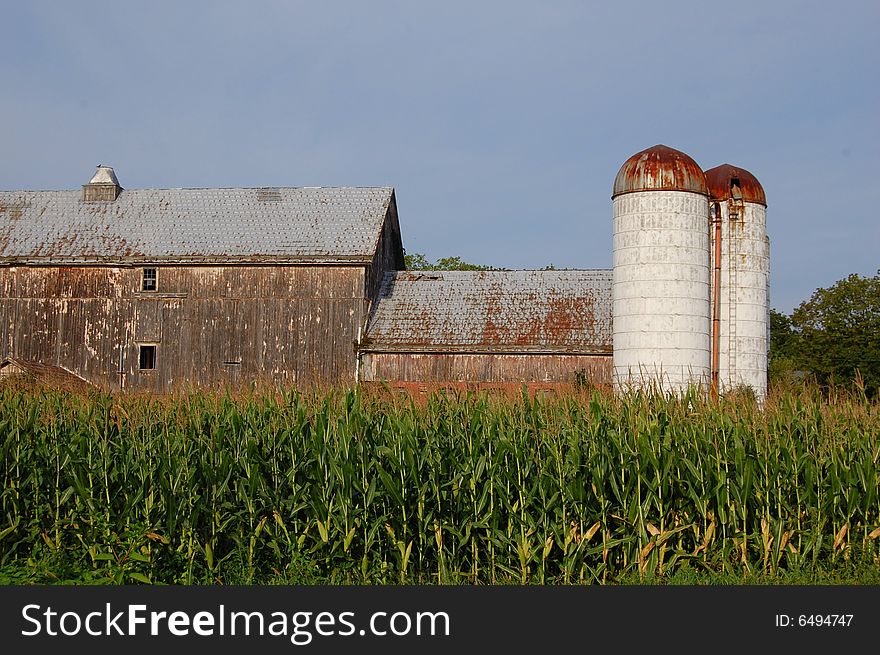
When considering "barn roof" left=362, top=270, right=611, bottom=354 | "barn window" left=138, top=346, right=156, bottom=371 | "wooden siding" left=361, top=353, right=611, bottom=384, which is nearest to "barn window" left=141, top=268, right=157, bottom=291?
"barn window" left=138, top=346, right=156, bottom=371

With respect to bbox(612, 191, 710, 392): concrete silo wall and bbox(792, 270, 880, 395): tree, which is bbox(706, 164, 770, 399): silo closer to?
bbox(612, 191, 710, 392): concrete silo wall

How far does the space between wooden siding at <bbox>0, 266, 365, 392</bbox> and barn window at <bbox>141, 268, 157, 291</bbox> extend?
0.29 meters

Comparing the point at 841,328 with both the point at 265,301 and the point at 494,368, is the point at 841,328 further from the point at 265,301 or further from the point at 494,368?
the point at 265,301

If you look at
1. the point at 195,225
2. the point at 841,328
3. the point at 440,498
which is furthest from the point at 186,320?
the point at 841,328

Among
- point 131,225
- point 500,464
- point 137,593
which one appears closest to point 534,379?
point 131,225

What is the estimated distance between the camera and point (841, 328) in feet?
162

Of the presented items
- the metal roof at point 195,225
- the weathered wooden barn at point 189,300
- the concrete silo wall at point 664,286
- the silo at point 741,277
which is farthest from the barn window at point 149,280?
the silo at point 741,277

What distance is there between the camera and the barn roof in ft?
95.0

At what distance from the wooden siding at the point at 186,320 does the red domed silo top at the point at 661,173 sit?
395 inches

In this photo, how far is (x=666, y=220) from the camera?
2316cm

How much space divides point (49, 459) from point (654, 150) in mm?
17209

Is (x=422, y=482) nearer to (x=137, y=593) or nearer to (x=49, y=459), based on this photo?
(x=137, y=593)

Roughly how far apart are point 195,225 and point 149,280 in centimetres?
263

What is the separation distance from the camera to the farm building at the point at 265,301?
2908cm
